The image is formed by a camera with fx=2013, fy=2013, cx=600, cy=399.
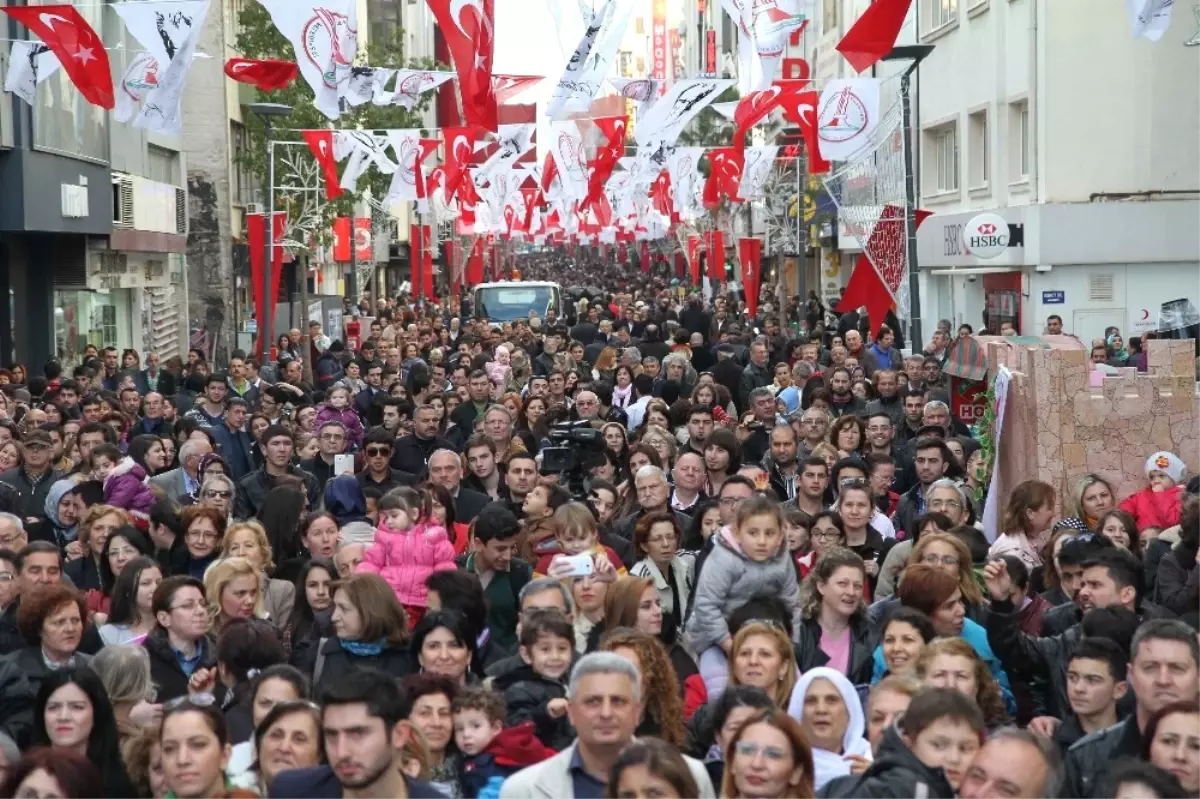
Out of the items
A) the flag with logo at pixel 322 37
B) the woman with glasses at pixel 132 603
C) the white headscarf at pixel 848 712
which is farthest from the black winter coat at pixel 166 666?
the flag with logo at pixel 322 37

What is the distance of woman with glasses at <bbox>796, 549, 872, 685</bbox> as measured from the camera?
896 centimetres

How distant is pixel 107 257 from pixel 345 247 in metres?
13.6

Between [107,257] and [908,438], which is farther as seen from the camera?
[107,257]

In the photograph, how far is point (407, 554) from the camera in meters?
10.4

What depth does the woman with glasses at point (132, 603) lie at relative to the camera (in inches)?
369

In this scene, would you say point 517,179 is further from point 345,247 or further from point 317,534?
point 317,534

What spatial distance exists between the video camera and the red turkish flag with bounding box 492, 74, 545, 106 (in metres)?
8.68

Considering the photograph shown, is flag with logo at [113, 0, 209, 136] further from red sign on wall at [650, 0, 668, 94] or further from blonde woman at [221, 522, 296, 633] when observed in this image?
red sign on wall at [650, 0, 668, 94]

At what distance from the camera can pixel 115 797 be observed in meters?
6.99

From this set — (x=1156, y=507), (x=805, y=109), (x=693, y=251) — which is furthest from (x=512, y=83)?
(x=693, y=251)

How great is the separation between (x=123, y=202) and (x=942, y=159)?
1565 centimetres

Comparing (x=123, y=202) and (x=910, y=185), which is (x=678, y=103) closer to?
(x=910, y=185)

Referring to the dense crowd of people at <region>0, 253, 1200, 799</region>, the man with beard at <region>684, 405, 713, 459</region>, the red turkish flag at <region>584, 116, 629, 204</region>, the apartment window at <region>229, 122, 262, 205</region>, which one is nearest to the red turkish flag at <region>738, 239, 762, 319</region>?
the red turkish flag at <region>584, 116, 629, 204</region>

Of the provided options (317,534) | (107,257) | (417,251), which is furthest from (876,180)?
(417,251)
